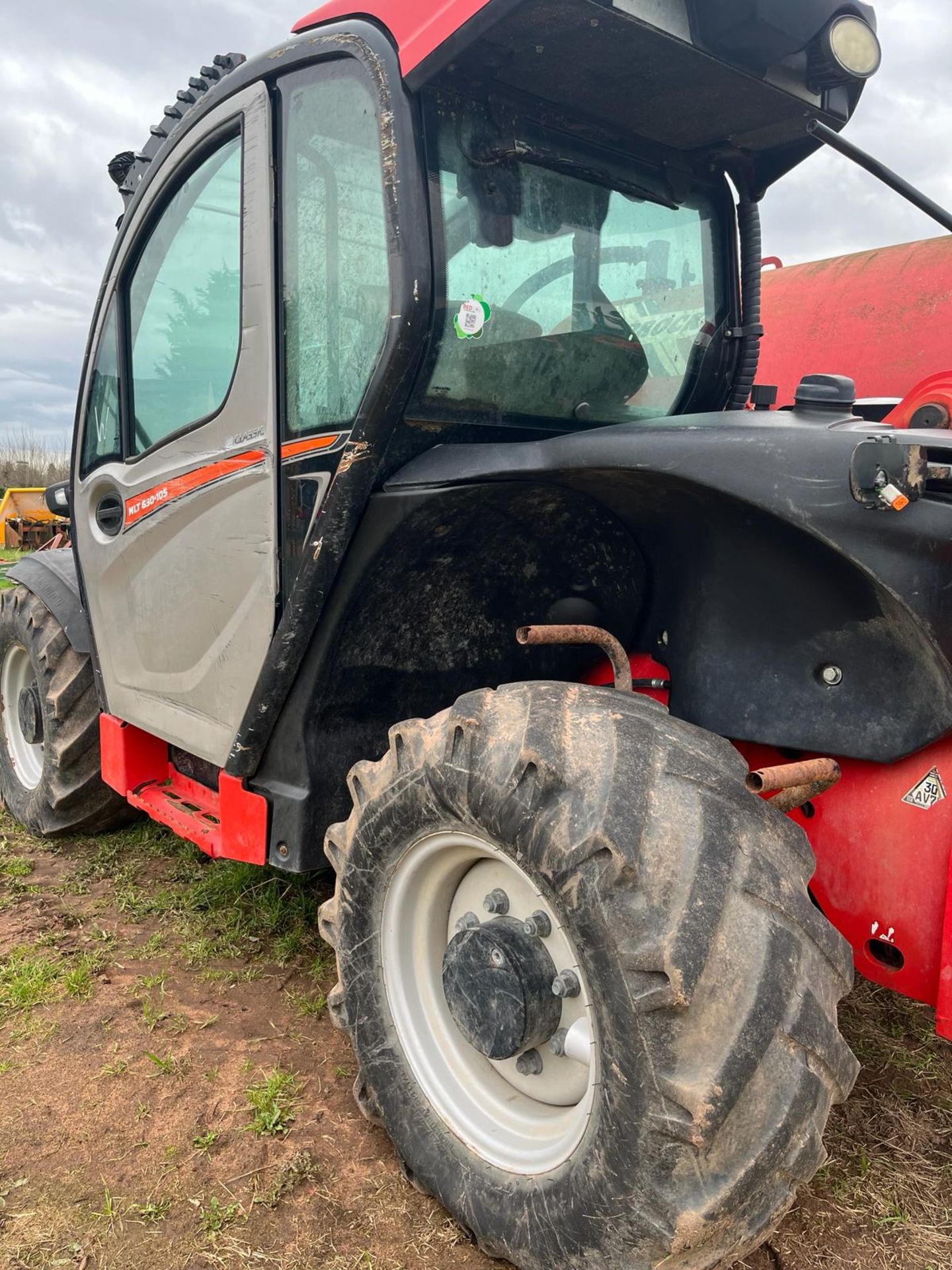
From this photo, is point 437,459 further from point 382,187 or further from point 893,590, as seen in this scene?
point 893,590

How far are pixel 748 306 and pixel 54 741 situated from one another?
2.95 meters

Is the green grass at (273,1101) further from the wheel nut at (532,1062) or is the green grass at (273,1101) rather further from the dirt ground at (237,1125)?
the wheel nut at (532,1062)

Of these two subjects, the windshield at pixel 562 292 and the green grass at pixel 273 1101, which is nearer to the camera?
the windshield at pixel 562 292

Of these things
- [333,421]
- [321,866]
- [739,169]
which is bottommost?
[321,866]

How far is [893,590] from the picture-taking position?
4.82ft

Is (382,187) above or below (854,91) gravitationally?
below

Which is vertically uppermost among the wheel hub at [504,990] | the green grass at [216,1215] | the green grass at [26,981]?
the wheel hub at [504,990]

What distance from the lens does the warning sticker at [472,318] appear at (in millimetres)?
2039

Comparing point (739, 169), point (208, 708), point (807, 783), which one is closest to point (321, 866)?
point (208, 708)

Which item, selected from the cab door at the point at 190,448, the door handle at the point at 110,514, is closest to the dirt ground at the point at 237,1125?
the cab door at the point at 190,448

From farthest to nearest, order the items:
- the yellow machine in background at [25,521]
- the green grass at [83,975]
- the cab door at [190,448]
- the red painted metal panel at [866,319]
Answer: the yellow machine in background at [25,521], the red painted metal panel at [866,319], the green grass at [83,975], the cab door at [190,448]

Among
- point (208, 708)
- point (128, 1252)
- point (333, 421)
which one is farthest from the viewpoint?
point (208, 708)

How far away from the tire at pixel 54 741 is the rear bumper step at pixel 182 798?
0.29 meters

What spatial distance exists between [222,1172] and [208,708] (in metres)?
1.14
